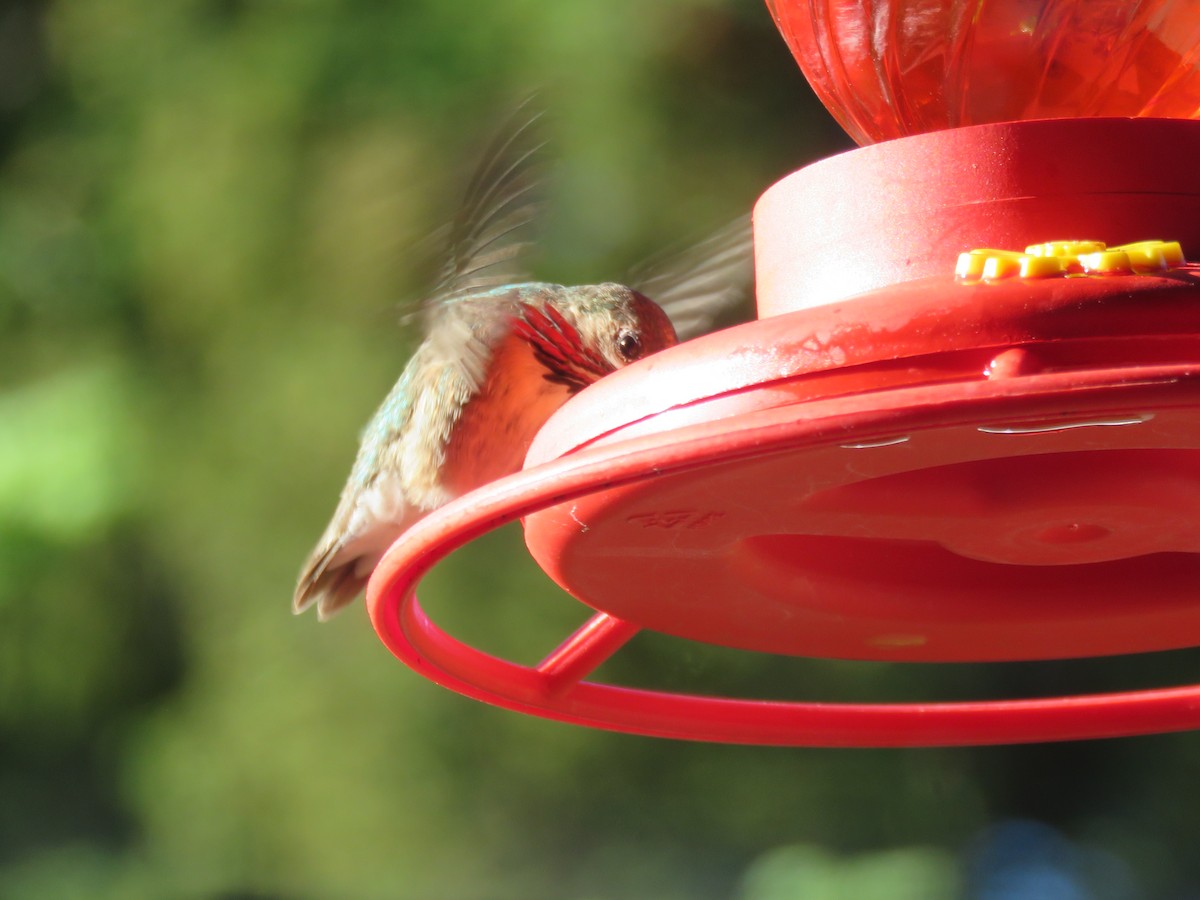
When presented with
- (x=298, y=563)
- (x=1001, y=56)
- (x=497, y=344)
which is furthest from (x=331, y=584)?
(x=1001, y=56)

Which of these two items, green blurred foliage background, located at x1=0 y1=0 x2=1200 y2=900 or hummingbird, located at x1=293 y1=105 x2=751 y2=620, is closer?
hummingbird, located at x1=293 y1=105 x2=751 y2=620

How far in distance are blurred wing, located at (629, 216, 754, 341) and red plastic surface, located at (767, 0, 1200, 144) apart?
2.74 feet

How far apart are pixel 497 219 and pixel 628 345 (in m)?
0.34

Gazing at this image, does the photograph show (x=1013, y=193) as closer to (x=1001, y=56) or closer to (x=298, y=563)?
(x=1001, y=56)

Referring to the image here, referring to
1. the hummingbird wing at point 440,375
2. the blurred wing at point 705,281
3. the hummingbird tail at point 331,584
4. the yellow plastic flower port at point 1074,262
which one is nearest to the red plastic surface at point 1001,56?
the hummingbird wing at point 440,375

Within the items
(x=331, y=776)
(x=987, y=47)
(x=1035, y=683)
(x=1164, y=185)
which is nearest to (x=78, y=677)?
(x=331, y=776)

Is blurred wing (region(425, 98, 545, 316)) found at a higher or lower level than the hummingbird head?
higher

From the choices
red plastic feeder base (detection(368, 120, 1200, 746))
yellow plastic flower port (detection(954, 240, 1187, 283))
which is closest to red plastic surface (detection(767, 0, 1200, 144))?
red plastic feeder base (detection(368, 120, 1200, 746))

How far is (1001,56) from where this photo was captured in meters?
1.81

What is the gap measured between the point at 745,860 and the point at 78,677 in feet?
6.36

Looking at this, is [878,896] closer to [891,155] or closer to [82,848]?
[82,848]

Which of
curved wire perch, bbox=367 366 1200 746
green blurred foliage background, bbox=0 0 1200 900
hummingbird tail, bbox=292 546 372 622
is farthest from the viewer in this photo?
green blurred foliage background, bbox=0 0 1200 900

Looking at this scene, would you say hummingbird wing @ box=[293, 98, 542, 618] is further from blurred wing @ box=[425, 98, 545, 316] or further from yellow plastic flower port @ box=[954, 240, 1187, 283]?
yellow plastic flower port @ box=[954, 240, 1187, 283]

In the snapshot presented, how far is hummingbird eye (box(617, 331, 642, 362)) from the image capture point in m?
2.54
